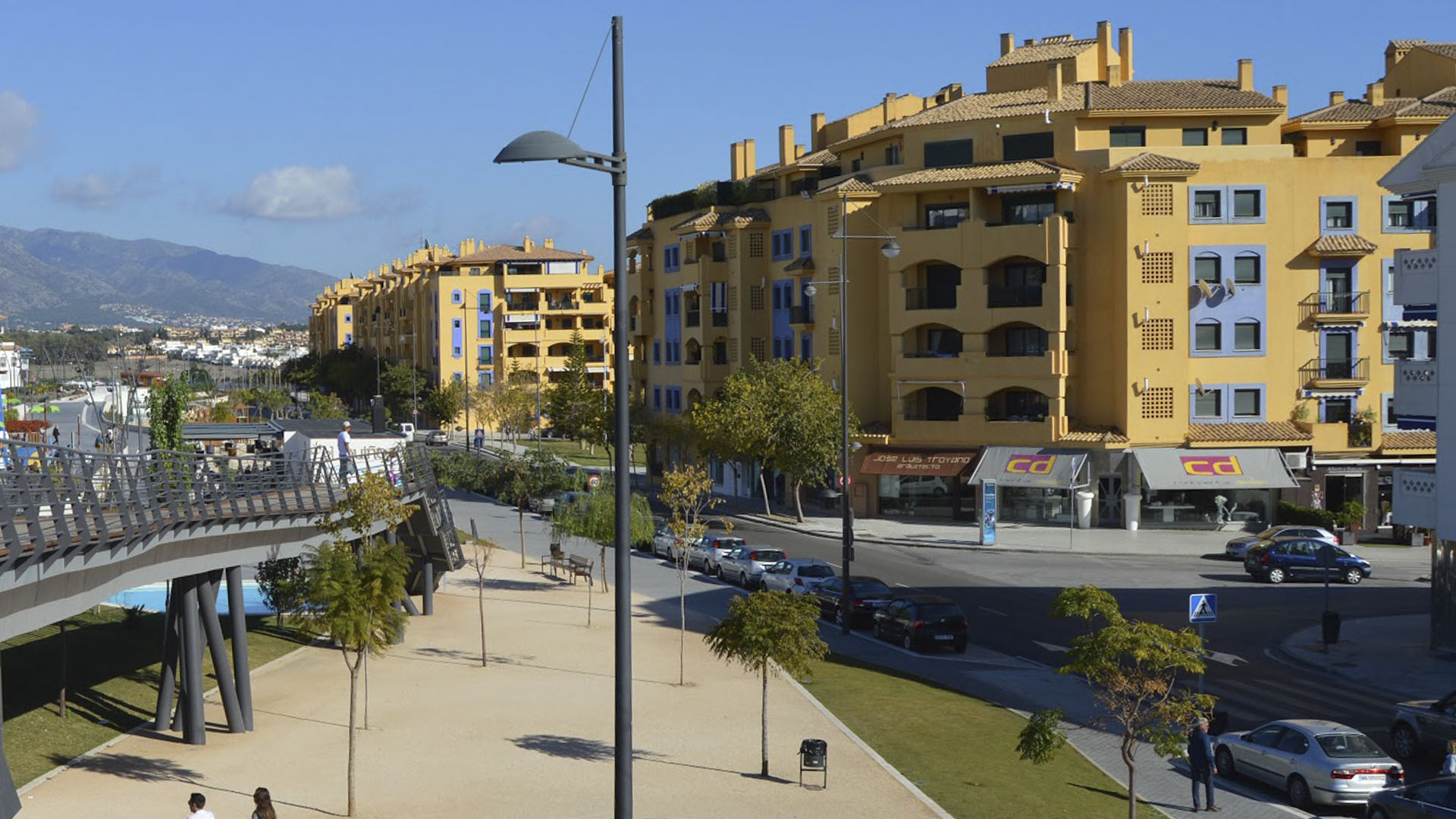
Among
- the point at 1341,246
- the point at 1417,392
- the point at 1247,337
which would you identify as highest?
the point at 1341,246

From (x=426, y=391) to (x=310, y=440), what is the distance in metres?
74.9

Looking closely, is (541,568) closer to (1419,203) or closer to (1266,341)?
(1266,341)

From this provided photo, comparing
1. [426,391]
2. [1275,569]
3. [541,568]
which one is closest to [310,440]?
[541,568]

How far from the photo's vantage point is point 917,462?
65438 millimetres

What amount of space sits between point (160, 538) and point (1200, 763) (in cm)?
1557

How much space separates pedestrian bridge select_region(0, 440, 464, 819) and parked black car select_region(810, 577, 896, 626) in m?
11.8

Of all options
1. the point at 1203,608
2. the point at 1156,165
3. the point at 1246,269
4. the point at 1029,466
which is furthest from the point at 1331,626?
Answer: the point at 1156,165

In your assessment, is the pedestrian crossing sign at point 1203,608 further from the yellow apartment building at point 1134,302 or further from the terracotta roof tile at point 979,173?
the terracotta roof tile at point 979,173

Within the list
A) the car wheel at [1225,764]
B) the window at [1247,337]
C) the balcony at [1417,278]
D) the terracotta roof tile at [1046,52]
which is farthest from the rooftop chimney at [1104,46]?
the car wheel at [1225,764]

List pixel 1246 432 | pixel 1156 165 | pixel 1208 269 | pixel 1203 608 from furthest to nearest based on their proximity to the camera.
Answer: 1. pixel 1208 269
2. pixel 1246 432
3. pixel 1156 165
4. pixel 1203 608

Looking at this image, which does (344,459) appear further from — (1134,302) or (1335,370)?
(1335,370)

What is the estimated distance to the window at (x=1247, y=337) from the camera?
6197 centimetres

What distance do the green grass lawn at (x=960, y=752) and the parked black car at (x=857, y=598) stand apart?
6.79 m

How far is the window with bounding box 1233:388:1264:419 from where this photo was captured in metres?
62.3
